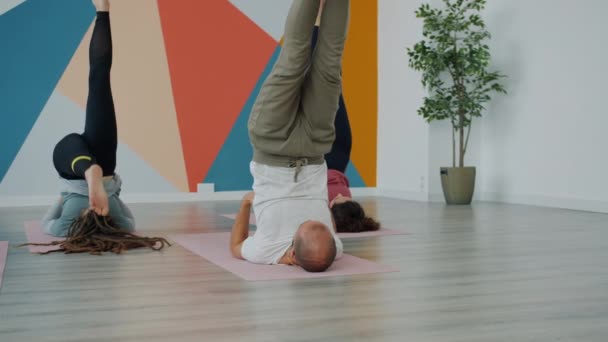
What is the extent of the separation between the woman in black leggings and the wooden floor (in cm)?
30

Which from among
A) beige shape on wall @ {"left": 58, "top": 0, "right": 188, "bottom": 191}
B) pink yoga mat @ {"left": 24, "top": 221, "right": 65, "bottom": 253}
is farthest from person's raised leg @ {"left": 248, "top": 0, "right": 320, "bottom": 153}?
beige shape on wall @ {"left": 58, "top": 0, "right": 188, "bottom": 191}

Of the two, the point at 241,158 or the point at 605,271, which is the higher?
the point at 241,158

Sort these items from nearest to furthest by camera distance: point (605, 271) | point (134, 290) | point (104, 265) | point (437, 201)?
point (134, 290)
point (605, 271)
point (104, 265)
point (437, 201)

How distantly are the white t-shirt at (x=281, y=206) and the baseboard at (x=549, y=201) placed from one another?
9.83 feet

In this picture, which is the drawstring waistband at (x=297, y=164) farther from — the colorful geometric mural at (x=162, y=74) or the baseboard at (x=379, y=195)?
the colorful geometric mural at (x=162, y=74)

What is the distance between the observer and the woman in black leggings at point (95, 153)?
11.2 feet

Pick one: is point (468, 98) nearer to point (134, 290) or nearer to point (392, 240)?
point (392, 240)

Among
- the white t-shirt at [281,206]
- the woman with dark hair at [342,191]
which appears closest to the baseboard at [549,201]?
the woman with dark hair at [342,191]

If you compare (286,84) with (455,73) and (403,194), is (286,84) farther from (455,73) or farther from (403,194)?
(403,194)

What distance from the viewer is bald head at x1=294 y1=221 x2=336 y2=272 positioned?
2.56 m

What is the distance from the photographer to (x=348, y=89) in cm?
704

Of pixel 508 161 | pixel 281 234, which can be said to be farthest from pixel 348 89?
pixel 281 234

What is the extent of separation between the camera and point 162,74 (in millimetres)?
6355

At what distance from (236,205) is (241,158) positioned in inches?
30.7
